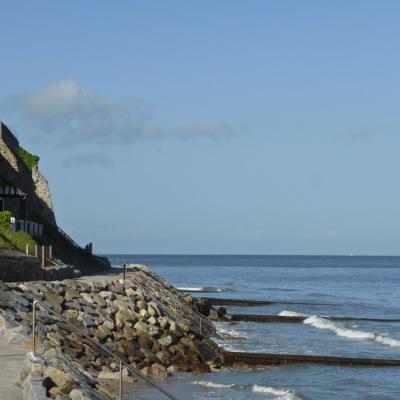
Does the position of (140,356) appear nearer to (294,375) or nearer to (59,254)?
(294,375)

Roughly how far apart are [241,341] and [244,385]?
1282 cm

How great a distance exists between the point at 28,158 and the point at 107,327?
34.4 metres

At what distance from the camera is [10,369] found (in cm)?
1532

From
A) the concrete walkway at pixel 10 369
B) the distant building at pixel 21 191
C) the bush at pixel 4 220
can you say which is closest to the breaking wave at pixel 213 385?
the concrete walkway at pixel 10 369

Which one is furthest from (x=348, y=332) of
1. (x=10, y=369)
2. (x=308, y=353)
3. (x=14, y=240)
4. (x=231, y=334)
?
(x=10, y=369)

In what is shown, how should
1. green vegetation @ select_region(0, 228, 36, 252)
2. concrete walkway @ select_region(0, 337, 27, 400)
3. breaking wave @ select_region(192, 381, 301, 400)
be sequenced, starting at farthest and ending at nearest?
green vegetation @ select_region(0, 228, 36, 252)
breaking wave @ select_region(192, 381, 301, 400)
concrete walkway @ select_region(0, 337, 27, 400)

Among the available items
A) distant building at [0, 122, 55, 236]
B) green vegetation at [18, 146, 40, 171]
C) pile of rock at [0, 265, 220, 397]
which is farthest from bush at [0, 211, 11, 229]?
green vegetation at [18, 146, 40, 171]

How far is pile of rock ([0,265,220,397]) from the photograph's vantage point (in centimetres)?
2156

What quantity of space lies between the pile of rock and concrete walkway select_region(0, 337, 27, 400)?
930 mm

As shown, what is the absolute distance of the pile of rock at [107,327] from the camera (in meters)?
21.6

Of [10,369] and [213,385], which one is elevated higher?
[10,369]

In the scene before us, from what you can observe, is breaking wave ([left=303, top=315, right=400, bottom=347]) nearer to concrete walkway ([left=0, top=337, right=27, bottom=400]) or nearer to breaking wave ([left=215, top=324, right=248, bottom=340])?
breaking wave ([left=215, top=324, right=248, bottom=340])

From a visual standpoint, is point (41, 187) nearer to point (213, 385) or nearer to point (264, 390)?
point (213, 385)

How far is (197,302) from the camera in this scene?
160ft
